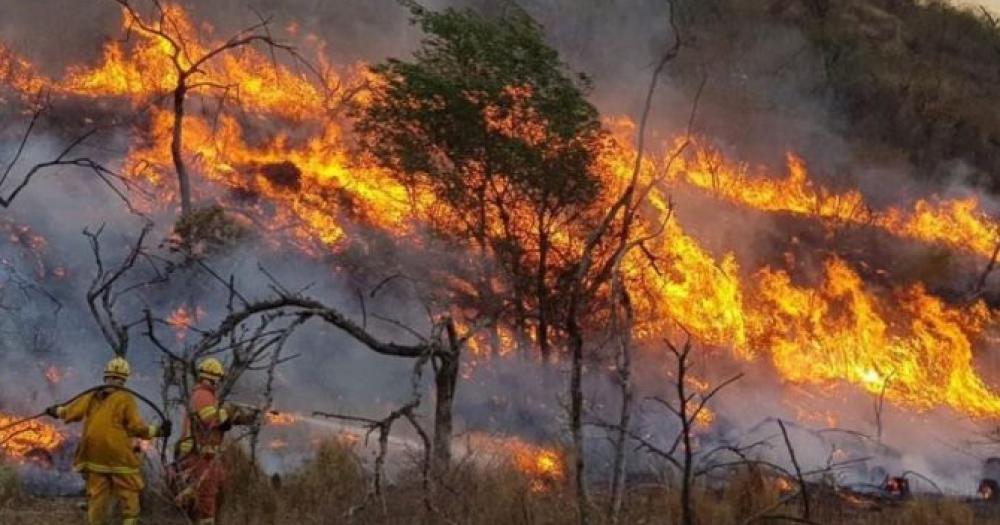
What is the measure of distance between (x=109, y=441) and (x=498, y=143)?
10.8 metres

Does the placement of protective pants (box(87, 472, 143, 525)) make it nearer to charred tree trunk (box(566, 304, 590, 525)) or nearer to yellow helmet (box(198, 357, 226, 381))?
yellow helmet (box(198, 357, 226, 381))

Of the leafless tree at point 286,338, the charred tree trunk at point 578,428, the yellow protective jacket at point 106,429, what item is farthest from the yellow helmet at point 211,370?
the charred tree trunk at point 578,428

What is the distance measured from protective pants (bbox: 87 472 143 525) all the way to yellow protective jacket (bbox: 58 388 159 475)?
0.35 feet

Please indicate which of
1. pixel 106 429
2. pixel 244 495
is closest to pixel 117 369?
pixel 106 429

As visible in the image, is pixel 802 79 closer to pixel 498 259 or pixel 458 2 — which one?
pixel 458 2

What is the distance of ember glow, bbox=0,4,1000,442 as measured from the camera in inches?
849

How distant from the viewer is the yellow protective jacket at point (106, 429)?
8016mm

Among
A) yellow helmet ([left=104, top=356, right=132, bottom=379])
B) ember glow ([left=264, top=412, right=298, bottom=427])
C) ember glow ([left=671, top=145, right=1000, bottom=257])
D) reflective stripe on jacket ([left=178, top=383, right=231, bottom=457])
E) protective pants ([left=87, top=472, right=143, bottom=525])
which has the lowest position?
protective pants ([left=87, top=472, right=143, bottom=525])

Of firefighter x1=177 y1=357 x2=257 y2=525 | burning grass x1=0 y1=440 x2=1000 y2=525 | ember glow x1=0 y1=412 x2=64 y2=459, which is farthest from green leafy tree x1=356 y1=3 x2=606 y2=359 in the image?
firefighter x1=177 y1=357 x2=257 y2=525

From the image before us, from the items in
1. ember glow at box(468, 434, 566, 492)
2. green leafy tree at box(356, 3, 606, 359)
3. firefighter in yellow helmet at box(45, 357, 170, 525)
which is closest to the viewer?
firefighter in yellow helmet at box(45, 357, 170, 525)

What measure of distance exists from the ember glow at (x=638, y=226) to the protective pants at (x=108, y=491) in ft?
35.9

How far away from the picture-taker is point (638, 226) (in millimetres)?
19938

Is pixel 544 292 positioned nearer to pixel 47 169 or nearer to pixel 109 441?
pixel 109 441

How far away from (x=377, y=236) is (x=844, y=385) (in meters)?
11.1
